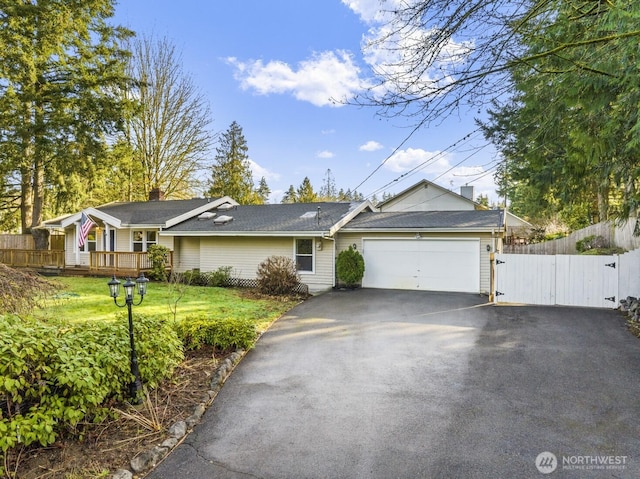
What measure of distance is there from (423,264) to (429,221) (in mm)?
1641

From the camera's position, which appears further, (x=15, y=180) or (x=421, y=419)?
(x=15, y=180)

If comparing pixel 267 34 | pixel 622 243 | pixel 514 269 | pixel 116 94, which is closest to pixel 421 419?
pixel 514 269

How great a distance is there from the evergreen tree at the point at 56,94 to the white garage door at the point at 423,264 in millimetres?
15697

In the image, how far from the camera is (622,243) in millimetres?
15297

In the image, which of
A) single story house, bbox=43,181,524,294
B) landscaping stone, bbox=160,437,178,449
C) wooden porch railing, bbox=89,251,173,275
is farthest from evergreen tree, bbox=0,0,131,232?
landscaping stone, bbox=160,437,178,449

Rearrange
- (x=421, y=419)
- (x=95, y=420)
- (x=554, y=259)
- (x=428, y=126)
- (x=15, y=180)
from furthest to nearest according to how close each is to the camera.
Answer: (x=15, y=180)
(x=554, y=259)
(x=428, y=126)
(x=421, y=419)
(x=95, y=420)

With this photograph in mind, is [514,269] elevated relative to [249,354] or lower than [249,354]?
elevated

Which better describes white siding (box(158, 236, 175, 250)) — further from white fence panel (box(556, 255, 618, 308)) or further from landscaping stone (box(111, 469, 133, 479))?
white fence panel (box(556, 255, 618, 308))

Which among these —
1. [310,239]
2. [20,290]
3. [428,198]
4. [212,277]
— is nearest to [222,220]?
[212,277]

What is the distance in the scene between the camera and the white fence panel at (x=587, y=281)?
9406mm

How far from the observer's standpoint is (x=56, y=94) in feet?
58.7

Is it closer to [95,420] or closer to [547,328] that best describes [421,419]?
[95,420]

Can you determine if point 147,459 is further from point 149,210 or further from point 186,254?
point 149,210

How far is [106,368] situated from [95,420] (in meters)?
0.54
